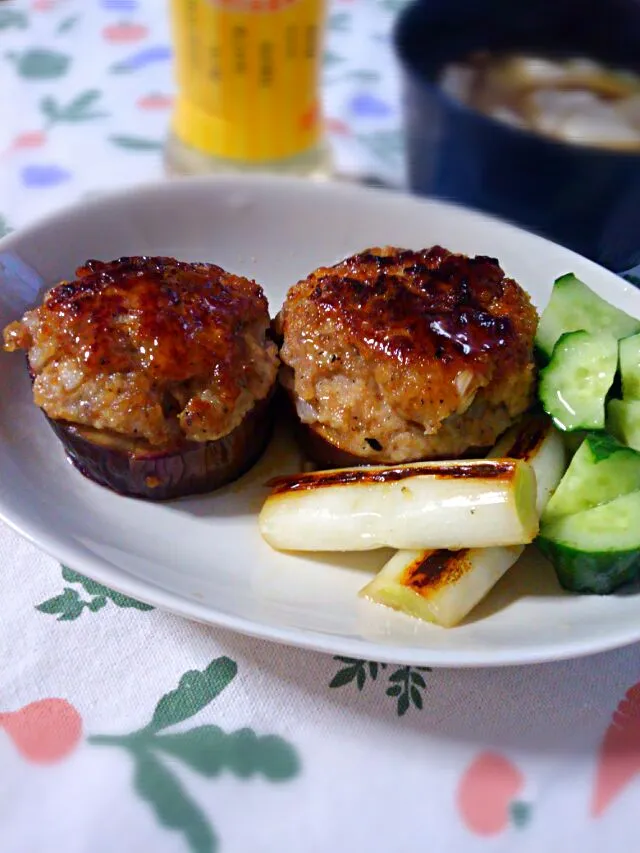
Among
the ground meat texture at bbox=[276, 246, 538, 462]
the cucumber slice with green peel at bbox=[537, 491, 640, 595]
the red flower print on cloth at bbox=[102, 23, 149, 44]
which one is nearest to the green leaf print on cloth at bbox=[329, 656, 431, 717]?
the cucumber slice with green peel at bbox=[537, 491, 640, 595]

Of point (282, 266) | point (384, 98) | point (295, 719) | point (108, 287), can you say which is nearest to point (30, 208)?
point (282, 266)

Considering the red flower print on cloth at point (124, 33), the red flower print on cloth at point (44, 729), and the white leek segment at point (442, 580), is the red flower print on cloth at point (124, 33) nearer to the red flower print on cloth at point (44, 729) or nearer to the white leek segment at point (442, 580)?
Answer: the white leek segment at point (442, 580)

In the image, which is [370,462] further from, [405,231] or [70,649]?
[405,231]

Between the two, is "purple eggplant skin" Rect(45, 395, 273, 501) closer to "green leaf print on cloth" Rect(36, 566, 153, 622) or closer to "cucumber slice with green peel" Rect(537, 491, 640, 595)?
"green leaf print on cloth" Rect(36, 566, 153, 622)

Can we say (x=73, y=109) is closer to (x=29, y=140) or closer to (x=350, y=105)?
(x=29, y=140)

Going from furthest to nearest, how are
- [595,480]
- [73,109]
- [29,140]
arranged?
[73,109], [29,140], [595,480]

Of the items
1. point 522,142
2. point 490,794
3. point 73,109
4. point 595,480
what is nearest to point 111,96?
point 73,109

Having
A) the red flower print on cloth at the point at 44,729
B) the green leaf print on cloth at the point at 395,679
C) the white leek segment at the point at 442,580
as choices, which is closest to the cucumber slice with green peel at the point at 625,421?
the white leek segment at the point at 442,580
